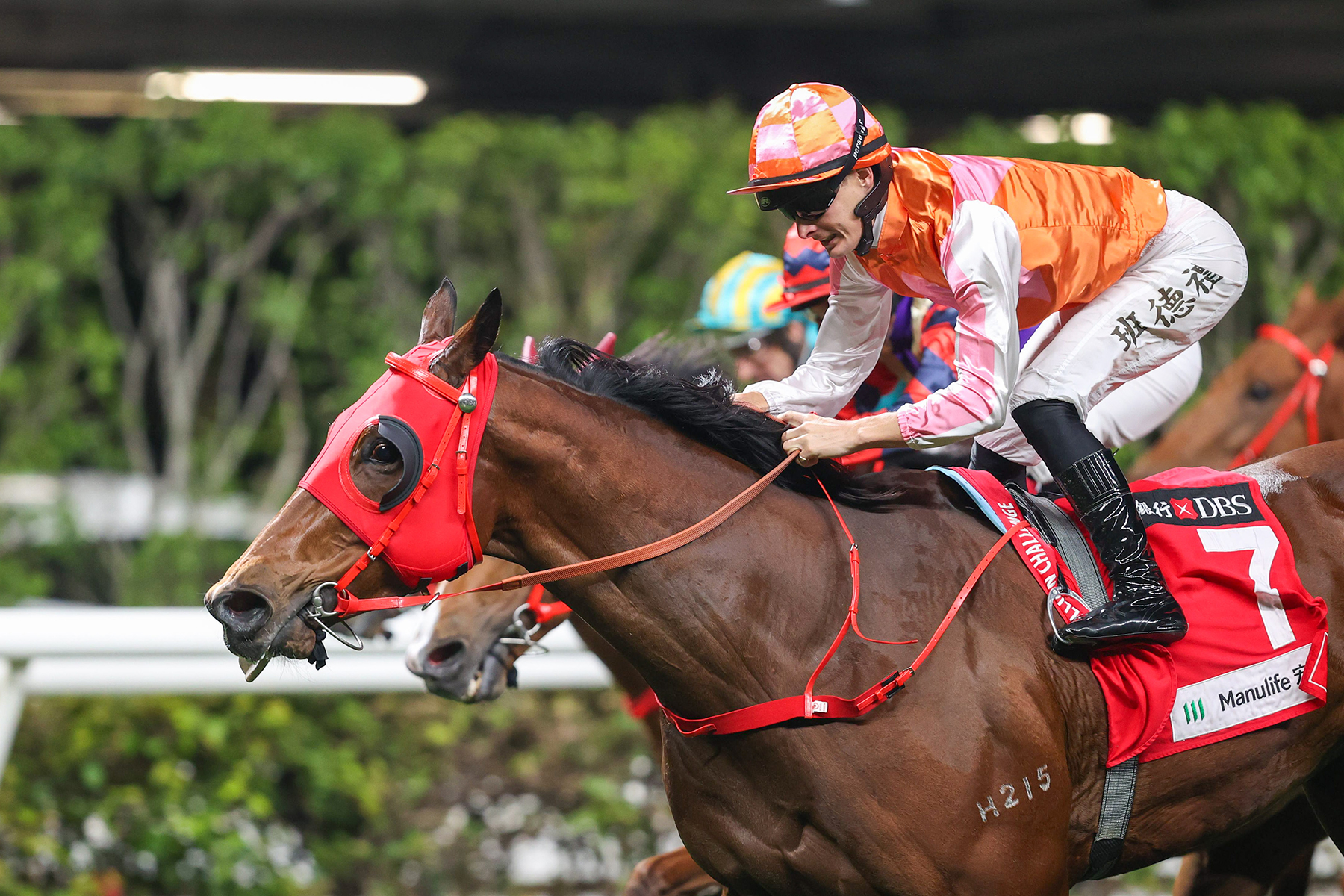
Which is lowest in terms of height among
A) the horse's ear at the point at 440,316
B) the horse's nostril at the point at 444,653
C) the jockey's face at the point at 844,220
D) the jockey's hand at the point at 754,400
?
the horse's nostril at the point at 444,653

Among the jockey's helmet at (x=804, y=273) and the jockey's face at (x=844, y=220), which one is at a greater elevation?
the jockey's face at (x=844, y=220)

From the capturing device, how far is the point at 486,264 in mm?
6500

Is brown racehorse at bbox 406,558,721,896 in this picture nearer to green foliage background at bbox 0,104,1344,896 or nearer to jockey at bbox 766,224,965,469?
jockey at bbox 766,224,965,469

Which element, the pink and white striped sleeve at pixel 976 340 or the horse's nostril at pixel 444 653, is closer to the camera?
the pink and white striped sleeve at pixel 976 340

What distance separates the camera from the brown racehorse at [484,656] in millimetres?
3199

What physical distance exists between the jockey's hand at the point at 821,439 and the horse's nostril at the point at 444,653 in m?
1.25

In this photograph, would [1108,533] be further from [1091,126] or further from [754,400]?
[1091,126]

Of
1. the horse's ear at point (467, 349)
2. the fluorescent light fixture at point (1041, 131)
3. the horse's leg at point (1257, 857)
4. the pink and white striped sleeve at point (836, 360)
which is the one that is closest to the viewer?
the horse's ear at point (467, 349)

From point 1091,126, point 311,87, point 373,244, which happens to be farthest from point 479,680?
point 1091,126

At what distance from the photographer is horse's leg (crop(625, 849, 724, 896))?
3256 mm

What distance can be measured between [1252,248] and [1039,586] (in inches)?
190

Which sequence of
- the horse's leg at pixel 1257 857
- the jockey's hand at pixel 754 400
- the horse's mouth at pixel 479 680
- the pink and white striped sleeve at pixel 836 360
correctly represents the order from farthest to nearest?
the horse's mouth at pixel 479 680 < the horse's leg at pixel 1257 857 < the pink and white striped sleeve at pixel 836 360 < the jockey's hand at pixel 754 400

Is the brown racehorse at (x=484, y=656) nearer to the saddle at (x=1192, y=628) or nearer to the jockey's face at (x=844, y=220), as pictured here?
the saddle at (x=1192, y=628)

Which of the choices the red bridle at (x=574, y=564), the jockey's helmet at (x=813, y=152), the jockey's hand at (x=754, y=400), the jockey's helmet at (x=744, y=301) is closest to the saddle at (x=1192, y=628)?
the red bridle at (x=574, y=564)
